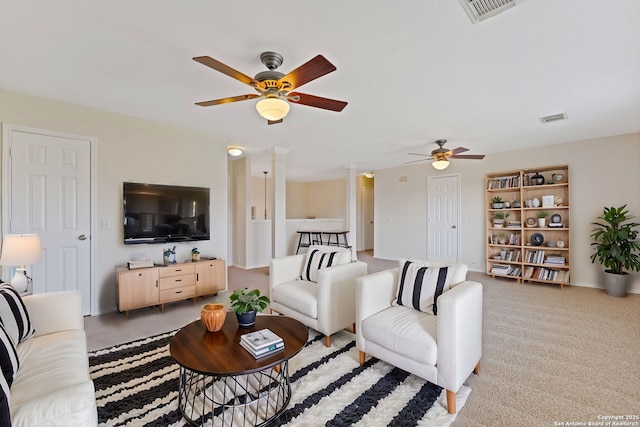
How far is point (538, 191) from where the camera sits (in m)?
5.03

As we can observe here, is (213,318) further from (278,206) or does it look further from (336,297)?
(278,206)

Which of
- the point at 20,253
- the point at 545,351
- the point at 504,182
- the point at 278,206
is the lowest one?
the point at 545,351

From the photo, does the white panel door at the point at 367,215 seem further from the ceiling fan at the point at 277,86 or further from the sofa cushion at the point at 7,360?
the sofa cushion at the point at 7,360

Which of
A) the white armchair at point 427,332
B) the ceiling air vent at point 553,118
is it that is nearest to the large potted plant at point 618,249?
the ceiling air vent at point 553,118

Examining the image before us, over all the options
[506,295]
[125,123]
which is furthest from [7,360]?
[506,295]

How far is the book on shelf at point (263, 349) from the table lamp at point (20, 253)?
6.53 feet

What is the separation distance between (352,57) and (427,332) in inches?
80.1

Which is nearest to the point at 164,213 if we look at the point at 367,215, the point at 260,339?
the point at 260,339

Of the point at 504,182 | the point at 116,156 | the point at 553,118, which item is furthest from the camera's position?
the point at 504,182

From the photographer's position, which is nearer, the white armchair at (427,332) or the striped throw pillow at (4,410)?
the striped throw pillow at (4,410)

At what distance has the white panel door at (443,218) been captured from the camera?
19.5 feet

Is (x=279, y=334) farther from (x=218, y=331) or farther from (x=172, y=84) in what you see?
(x=172, y=84)

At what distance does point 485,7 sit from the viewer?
165 centimetres

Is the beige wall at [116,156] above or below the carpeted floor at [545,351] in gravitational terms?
above
